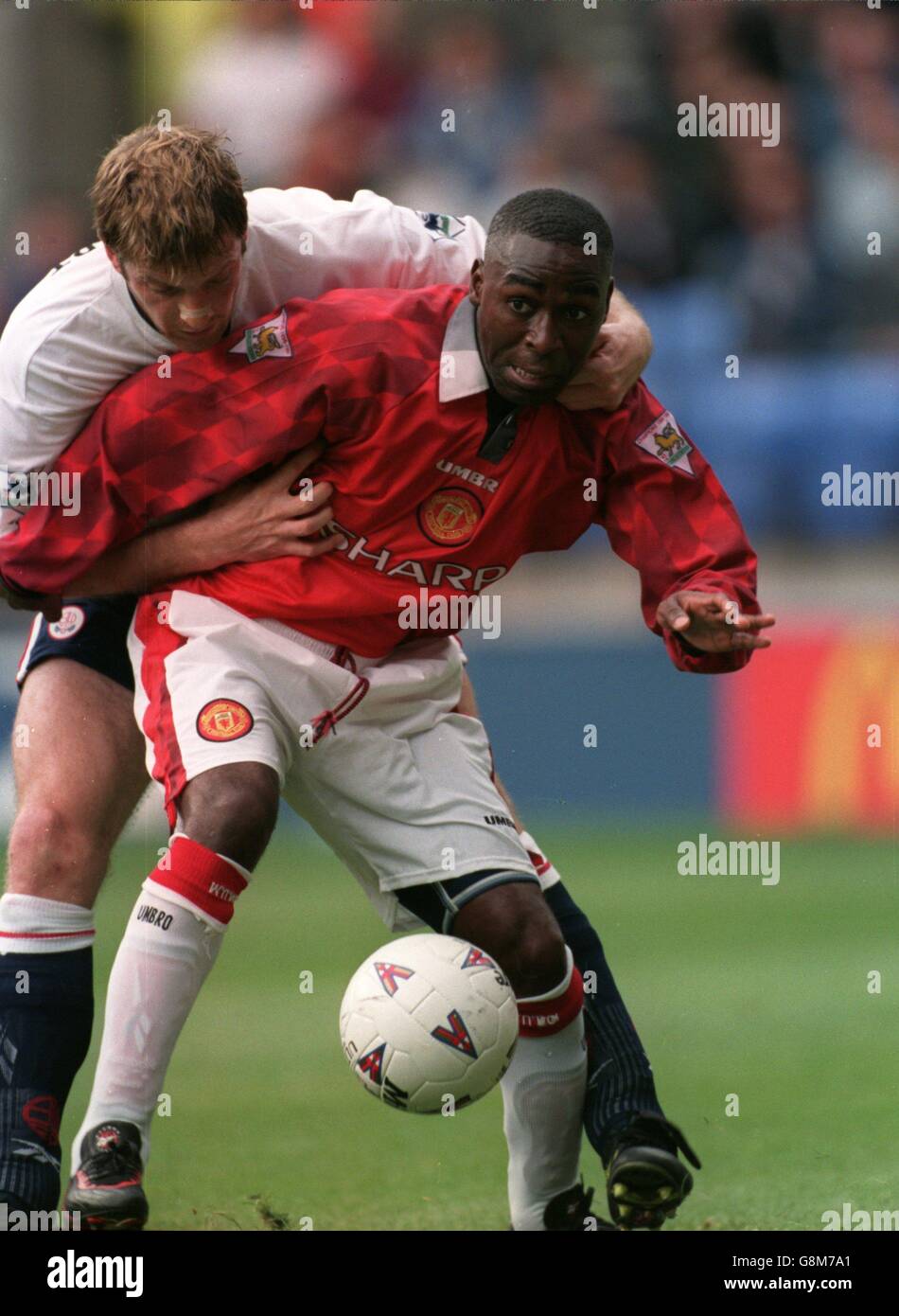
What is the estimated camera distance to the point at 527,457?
405 centimetres

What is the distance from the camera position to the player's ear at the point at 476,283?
402 centimetres

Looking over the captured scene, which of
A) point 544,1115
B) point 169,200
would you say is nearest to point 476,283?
point 169,200

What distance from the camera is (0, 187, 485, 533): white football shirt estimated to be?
3.99 metres

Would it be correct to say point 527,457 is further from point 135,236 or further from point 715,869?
point 715,869

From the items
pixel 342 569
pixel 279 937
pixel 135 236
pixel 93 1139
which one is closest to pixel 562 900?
pixel 342 569

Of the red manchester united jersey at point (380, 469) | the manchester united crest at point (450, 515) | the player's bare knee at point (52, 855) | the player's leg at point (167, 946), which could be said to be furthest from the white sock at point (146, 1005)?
the manchester united crest at point (450, 515)

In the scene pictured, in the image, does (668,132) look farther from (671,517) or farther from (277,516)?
(277,516)

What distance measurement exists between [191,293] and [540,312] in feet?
2.12

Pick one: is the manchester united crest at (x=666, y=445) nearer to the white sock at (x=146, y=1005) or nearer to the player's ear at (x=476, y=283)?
the player's ear at (x=476, y=283)

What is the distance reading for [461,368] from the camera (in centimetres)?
398

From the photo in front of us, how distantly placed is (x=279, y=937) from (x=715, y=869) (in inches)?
123

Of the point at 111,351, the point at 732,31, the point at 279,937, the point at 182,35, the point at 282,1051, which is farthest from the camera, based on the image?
the point at 732,31

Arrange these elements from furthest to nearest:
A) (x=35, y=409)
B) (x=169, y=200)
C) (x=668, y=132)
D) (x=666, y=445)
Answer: (x=668, y=132)
(x=666, y=445)
(x=35, y=409)
(x=169, y=200)

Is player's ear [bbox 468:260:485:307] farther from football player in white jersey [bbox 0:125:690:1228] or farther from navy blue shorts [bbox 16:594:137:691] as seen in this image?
navy blue shorts [bbox 16:594:137:691]
